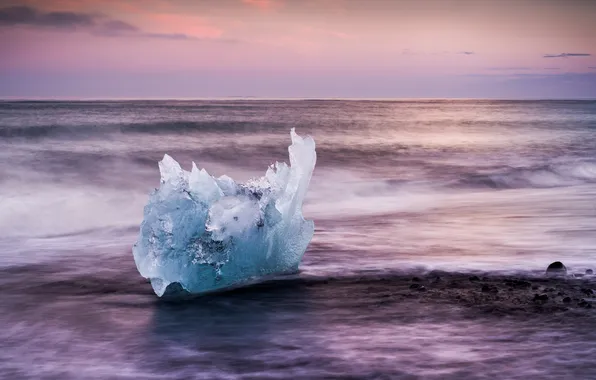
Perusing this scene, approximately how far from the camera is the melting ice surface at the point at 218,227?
22.8ft

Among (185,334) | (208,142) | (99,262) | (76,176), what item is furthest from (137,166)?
(185,334)

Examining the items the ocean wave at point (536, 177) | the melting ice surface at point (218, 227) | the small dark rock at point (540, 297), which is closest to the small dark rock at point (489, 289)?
the small dark rock at point (540, 297)

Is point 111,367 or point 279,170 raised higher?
point 279,170

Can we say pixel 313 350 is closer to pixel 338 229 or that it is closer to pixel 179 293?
pixel 179 293

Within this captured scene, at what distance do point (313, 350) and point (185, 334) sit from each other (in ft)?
3.55

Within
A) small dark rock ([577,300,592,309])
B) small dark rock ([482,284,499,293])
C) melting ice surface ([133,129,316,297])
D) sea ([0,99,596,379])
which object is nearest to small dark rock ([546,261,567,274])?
sea ([0,99,596,379])

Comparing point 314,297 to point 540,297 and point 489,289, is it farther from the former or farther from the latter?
point 540,297

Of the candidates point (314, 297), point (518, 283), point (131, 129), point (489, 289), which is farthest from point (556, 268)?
point (131, 129)

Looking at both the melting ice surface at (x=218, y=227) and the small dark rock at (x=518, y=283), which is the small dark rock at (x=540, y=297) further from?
the melting ice surface at (x=218, y=227)

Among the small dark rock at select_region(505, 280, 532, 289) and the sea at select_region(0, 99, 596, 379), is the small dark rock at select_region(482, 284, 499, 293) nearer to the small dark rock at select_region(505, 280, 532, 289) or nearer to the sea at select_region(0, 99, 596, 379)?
the small dark rock at select_region(505, 280, 532, 289)

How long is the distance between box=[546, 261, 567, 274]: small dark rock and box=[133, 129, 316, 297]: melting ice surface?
256 cm

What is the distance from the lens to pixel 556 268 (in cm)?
793

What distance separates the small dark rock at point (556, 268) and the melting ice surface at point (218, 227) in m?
2.56

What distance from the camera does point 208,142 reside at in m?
33.0
